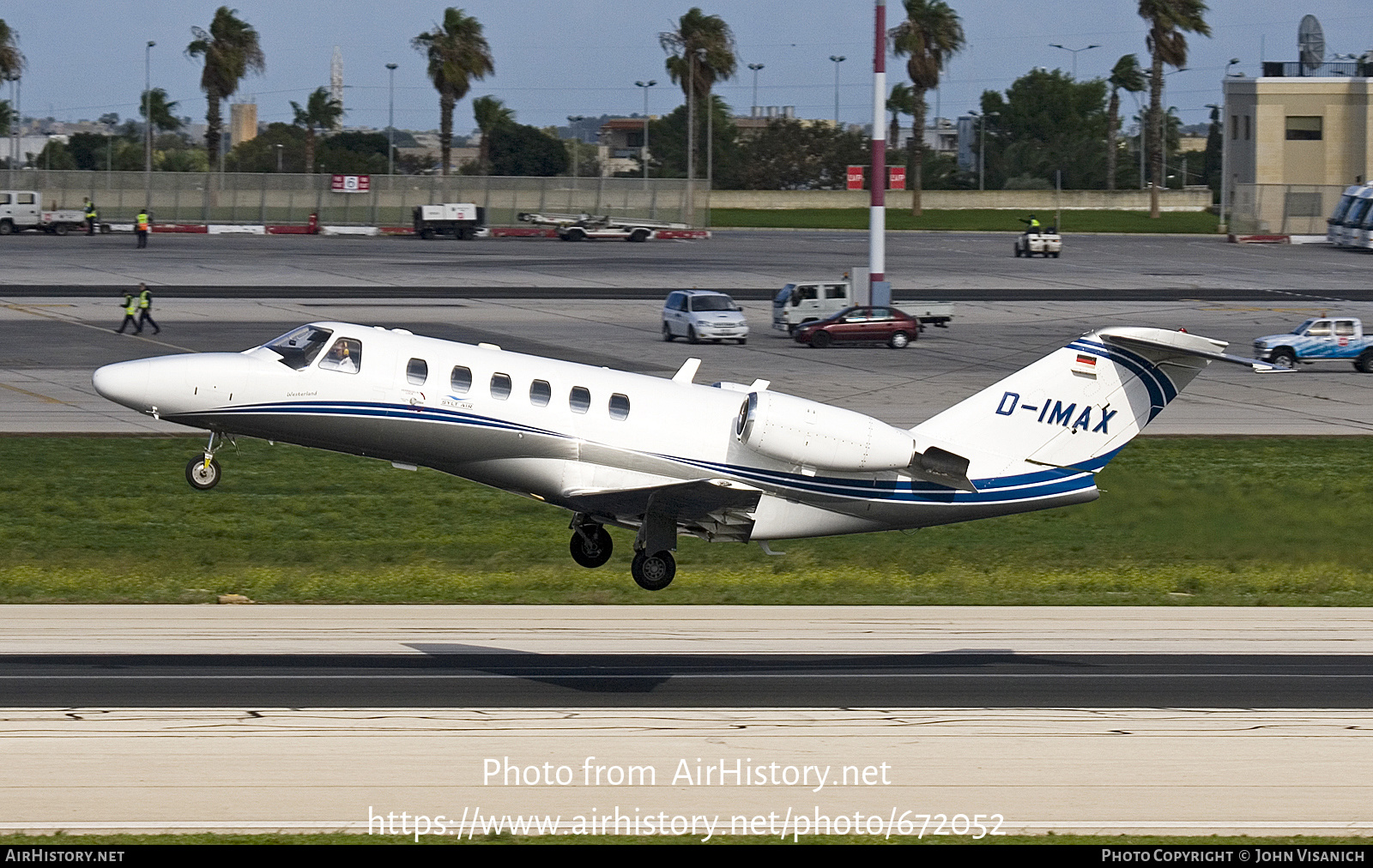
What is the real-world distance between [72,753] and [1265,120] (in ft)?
458

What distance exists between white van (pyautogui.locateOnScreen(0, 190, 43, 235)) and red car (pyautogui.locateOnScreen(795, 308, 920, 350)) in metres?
70.9

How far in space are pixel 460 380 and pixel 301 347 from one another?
106 inches

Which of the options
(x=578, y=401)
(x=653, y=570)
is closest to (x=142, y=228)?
(x=578, y=401)

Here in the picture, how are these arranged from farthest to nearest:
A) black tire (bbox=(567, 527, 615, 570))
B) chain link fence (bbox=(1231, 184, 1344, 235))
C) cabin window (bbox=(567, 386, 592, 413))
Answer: chain link fence (bbox=(1231, 184, 1344, 235)) < black tire (bbox=(567, 527, 615, 570)) < cabin window (bbox=(567, 386, 592, 413))

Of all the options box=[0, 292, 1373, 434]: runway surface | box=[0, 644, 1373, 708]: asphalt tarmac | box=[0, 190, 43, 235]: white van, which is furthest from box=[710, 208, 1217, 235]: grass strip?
box=[0, 644, 1373, 708]: asphalt tarmac

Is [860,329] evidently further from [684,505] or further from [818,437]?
[684,505]

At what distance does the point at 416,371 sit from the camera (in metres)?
25.1

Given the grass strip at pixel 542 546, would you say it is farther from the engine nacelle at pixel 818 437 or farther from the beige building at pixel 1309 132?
the beige building at pixel 1309 132

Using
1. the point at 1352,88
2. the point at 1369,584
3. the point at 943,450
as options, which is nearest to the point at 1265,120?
the point at 1352,88

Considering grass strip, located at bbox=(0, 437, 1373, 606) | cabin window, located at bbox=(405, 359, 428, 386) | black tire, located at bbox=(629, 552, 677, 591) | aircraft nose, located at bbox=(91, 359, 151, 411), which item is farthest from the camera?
grass strip, located at bbox=(0, 437, 1373, 606)

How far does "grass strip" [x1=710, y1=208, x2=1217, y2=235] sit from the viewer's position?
6024 inches

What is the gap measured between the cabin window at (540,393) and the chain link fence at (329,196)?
10601cm

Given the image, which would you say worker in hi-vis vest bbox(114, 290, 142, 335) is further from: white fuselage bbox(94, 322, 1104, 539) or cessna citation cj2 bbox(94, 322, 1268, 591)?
white fuselage bbox(94, 322, 1104, 539)

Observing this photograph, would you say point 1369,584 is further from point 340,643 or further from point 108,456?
point 108,456
